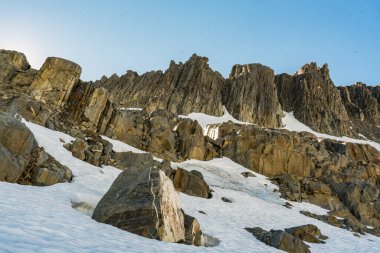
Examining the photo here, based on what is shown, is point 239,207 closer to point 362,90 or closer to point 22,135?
point 22,135

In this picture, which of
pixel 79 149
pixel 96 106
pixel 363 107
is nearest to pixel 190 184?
pixel 79 149

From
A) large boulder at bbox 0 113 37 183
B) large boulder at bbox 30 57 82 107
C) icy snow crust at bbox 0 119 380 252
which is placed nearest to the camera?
icy snow crust at bbox 0 119 380 252

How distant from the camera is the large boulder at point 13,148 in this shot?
52.2ft

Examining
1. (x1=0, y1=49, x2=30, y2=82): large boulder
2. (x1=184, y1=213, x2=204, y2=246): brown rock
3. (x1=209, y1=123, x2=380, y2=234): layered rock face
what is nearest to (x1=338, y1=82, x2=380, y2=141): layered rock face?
(x1=209, y1=123, x2=380, y2=234): layered rock face

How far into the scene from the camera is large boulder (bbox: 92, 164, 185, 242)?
12.2 metres

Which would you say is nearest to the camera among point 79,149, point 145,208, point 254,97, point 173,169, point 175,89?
point 145,208

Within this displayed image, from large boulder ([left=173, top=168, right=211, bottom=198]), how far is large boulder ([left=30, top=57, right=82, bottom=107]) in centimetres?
1723

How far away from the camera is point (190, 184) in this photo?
31.3 meters

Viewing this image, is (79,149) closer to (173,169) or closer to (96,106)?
(173,169)

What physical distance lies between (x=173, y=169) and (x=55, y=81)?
60.8ft

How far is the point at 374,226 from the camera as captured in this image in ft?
131

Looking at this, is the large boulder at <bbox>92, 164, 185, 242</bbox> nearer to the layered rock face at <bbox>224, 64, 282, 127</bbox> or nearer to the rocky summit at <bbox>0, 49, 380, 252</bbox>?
the rocky summit at <bbox>0, 49, 380, 252</bbox>

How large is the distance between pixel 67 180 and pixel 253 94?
3283 inches

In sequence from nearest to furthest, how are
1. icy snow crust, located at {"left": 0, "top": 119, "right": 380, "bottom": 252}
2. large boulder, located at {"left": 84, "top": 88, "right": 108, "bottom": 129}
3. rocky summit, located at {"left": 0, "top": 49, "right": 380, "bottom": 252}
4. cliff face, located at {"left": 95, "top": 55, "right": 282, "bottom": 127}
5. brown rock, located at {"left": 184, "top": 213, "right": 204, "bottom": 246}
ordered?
icy snow crust, located at {"left": 0, "top": 119, "right": 380, "bottom": 252} → brown rock, located at {"left": 184, "top": 213, "right": 204, "bottom": 246} → rocky summit, located at {"left": 0, "top": 49, "right": 380, "bottom": 252} → large boulder, located at {"left": 84, "top": 88, "right": 108, "bottom": 129} → cliff face, located at {"left": 95, "top": 55, "right": 282, "bottom": 127}
